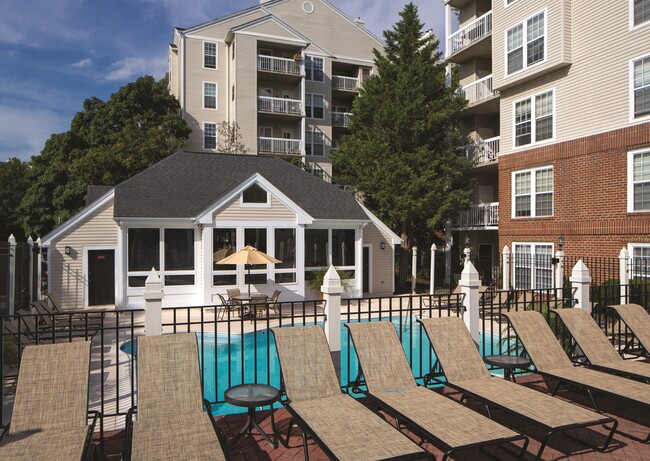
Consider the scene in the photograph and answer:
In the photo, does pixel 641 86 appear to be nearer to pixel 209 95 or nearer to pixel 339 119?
pixel 339 119

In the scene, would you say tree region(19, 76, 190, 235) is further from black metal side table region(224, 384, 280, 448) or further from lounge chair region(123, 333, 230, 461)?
black metal side table region(224, 384, 280, 448)

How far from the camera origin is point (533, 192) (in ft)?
60.0

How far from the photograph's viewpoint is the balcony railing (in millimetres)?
21984

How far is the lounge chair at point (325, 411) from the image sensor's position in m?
3.88

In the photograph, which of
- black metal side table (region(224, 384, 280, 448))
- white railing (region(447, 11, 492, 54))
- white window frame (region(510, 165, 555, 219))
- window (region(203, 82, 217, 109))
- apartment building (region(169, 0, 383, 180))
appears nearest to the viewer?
black metal side table (region(224, 384, 280, 448))

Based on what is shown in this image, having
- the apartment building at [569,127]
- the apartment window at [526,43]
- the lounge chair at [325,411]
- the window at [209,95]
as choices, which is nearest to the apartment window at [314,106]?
the window at [209,95]

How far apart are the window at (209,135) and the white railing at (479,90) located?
16326mm

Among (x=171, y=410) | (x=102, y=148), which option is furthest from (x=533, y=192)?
(x=102, y=148)

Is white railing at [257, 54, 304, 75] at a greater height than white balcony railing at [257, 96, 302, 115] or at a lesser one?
greater

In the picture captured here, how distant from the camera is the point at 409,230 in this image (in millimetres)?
23219

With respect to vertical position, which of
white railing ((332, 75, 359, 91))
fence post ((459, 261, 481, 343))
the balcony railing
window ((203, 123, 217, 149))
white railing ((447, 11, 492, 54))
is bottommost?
fence post ((459, 261, 481, 343))

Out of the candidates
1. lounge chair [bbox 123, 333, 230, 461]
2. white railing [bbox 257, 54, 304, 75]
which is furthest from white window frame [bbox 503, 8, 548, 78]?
lounge chair [bbox 123, 333, 230, 461]

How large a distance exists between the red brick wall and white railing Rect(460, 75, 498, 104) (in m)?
4.67

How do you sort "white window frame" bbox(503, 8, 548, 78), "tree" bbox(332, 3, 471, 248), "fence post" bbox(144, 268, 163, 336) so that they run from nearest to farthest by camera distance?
"fence post" bbox(144, 268, 163, 336), "white window frame" bbox(503, 8, 548, 78), "tree" bbox(332, 3, 471, 248)
